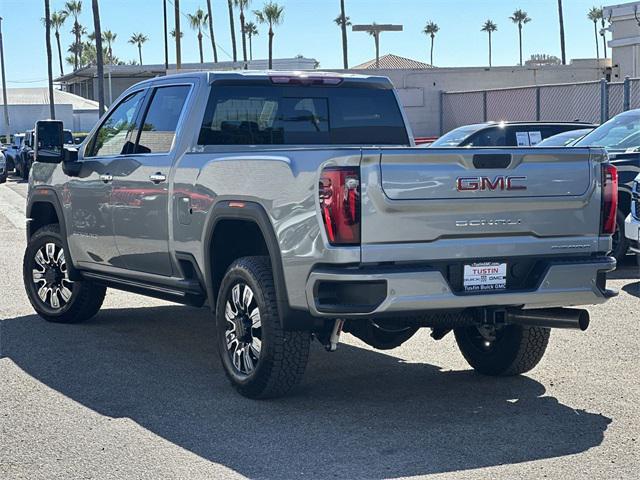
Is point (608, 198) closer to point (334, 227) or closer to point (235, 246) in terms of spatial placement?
point (334, 227)

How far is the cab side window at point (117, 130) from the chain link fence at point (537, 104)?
19.3 metres

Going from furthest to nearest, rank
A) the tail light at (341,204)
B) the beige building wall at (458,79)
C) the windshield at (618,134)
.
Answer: the beige building wall at (458,79), the windshield at (618,134), the tail light at (341,204)

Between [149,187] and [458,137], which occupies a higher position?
[458,137]

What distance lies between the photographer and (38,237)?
10.2 meters

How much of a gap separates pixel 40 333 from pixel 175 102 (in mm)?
2390

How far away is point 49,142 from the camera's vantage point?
376 inches

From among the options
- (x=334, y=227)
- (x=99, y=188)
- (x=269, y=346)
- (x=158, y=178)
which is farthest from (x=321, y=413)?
(x=99, y=188)

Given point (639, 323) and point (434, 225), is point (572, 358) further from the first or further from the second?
point (434, 225)

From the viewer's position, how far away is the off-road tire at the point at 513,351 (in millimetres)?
7551

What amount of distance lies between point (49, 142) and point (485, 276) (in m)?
4.43

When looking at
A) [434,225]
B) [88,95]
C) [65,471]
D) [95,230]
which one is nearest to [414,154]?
[434,225]

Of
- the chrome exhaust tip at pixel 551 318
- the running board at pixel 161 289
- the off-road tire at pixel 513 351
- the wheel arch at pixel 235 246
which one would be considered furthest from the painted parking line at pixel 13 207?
the chrome exhaust tip at pixel 551 318

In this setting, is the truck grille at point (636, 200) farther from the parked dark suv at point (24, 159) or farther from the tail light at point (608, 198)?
the parked dark suv at point (24, 159)

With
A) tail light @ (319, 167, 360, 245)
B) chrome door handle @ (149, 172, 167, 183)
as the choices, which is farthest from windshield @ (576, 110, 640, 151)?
tail light @ (319, 167, 360, 245)
